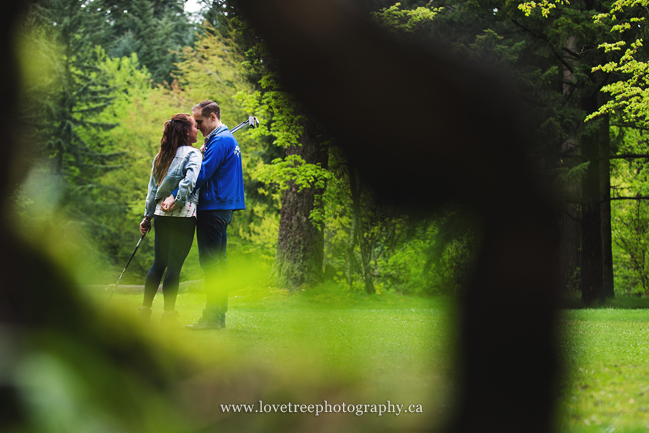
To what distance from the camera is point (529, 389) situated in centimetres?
138

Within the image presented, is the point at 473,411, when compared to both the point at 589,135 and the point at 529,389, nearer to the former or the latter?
the point at 529,389

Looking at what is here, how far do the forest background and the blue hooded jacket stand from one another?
535mm

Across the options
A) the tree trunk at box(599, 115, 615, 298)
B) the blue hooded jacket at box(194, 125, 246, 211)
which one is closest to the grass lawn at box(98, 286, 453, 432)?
the blue hooded jacket at box(194, 125, 246, 211)

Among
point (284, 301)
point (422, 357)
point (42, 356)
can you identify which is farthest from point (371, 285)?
point (42, 356)

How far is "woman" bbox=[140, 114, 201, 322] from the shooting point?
3.41 meters

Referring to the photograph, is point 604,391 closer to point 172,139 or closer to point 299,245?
point 172,139

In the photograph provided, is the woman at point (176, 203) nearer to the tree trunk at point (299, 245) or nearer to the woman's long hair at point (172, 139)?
the woman's long hair at point (172, 139)

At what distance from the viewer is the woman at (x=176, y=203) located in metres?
3.41

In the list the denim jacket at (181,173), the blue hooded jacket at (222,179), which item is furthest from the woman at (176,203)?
the blue hooded jacket at (222,179)

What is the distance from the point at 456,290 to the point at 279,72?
767mm

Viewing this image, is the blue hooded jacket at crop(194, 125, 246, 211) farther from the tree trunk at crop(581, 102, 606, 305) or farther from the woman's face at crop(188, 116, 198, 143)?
the tree trunk at crop(581, 102, 606, 305)

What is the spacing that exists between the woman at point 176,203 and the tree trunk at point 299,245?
6056 millimetres

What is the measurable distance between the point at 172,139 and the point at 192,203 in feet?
1.50

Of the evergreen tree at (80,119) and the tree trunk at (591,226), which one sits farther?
the evergreen tree at (80,119)
